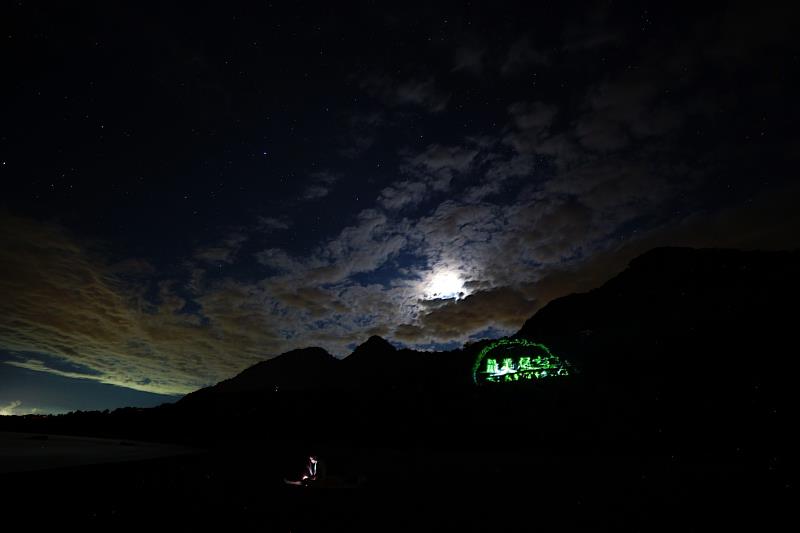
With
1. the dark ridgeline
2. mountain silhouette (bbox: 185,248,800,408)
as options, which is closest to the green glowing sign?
the dark ridgeline

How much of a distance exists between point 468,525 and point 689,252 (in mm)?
128466

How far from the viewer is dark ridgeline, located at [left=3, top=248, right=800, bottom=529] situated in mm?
17188

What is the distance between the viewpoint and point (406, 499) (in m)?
13.3

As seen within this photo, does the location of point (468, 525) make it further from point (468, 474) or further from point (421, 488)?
point (468, 474)

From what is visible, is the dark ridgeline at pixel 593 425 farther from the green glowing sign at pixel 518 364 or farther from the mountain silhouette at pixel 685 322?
the green glowing sign at pixel 518 364

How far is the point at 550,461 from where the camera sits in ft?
86.4

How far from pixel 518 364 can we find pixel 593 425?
8680mm

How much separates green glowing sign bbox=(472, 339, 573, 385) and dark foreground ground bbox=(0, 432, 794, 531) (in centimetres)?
1645

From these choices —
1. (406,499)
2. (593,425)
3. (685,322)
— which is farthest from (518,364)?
(685,322)

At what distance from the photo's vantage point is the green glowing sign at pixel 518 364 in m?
38.3

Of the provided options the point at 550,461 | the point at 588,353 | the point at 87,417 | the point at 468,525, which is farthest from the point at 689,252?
the point at 87,417

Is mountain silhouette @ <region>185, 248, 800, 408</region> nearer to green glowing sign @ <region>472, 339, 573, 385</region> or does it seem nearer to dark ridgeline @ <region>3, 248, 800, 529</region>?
dark ridgeline @ <region>3, 248, 800, 529</region>

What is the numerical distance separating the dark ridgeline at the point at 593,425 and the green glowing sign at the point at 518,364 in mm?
1246

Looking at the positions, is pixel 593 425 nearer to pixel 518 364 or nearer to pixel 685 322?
pixel 518 364
